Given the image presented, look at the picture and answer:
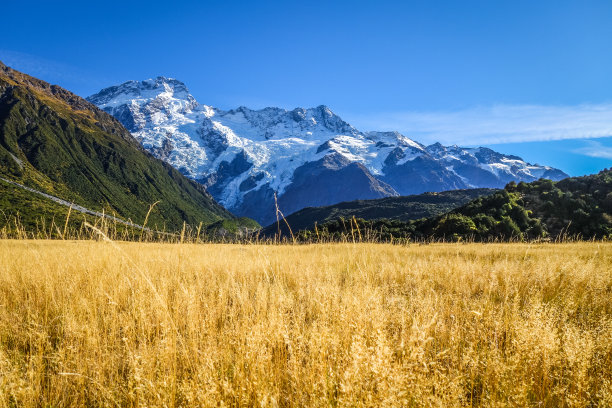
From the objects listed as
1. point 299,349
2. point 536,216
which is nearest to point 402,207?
point 536,216

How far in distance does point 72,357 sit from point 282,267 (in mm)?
4624

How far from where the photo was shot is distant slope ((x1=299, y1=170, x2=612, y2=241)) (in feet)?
66.6

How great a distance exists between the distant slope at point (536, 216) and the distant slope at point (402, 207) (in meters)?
58.9

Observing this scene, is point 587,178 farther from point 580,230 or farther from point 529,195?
point 580,230

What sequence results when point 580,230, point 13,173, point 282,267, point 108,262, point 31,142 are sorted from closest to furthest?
point 108,262, point 282,267, point 580,230, point 13,173, point 31,142

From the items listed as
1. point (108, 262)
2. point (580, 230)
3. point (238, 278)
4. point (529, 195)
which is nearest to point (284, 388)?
point (238, 278)

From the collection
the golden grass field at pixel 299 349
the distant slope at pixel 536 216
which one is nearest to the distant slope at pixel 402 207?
the distant slope at pixel 536 216

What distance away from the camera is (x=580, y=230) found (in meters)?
20.6

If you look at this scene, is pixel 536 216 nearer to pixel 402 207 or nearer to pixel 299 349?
pixel 299 349

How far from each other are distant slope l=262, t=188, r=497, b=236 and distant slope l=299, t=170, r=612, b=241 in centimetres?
5894

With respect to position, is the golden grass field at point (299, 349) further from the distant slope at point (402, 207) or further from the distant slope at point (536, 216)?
the distant slope at point (402, 207)

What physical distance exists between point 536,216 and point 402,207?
7706 centimetres

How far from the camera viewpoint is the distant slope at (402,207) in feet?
300

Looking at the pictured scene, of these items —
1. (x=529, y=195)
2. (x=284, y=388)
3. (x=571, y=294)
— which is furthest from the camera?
(x=529, y=195)
